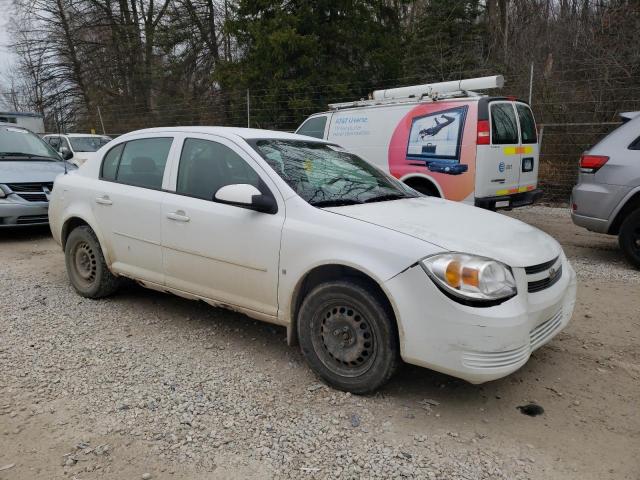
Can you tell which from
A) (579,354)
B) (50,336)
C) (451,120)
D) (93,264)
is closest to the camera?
(579,354)

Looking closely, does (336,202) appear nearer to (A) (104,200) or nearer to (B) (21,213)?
(A) (104,200)

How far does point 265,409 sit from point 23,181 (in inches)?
244

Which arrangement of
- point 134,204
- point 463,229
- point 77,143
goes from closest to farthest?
1. point 463,229
2. point 134,204
3. point 77,143

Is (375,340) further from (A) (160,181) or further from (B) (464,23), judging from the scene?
(B) (464,23)

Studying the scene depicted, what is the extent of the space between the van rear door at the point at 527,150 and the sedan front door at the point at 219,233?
200 inches

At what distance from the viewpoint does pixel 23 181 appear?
725 centimetres

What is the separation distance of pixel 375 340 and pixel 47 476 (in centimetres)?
179

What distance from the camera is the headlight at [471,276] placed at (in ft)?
8.62

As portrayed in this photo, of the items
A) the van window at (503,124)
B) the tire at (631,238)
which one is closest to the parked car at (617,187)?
the tire at (631,238)

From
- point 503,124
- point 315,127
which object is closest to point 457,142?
point 503,124

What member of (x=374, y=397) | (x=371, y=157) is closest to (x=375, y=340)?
(x=374, y=397)

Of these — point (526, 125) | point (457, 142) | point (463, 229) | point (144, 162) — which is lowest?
point (463, 229)

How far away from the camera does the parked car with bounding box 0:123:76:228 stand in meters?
7.12

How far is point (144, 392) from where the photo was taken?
3.08m
